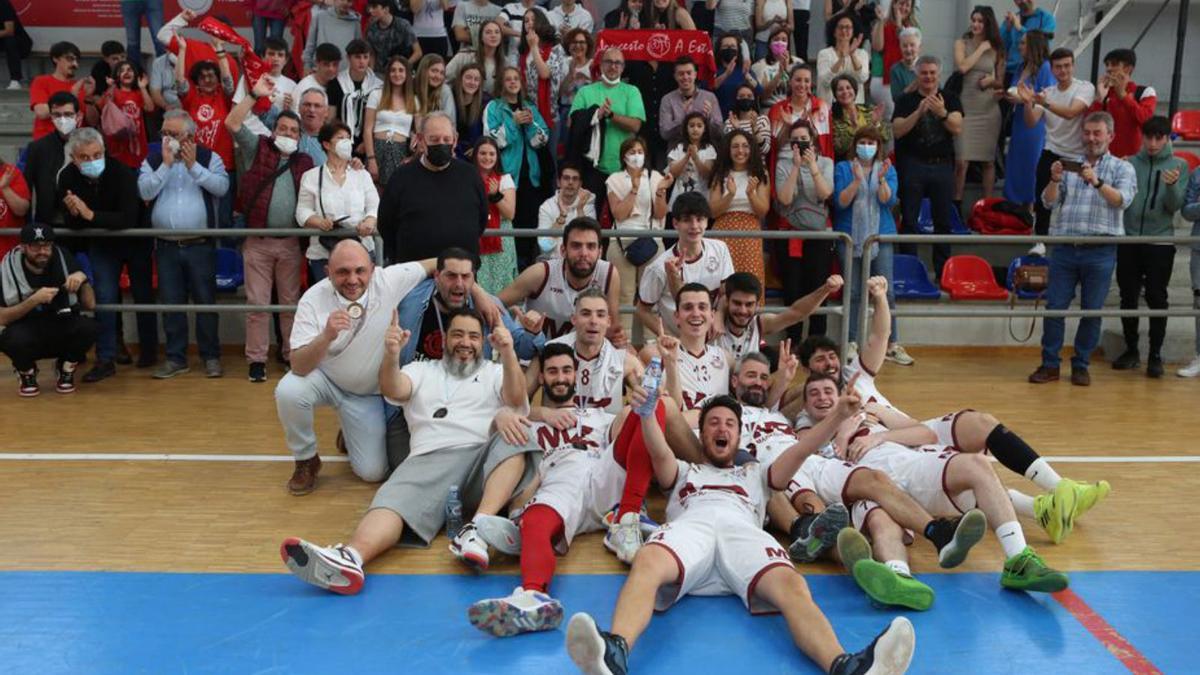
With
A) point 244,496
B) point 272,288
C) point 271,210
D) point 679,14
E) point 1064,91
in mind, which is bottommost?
point 244,496

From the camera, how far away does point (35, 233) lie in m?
7.84

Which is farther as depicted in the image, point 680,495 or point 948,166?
point 948,166

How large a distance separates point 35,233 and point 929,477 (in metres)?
6.44

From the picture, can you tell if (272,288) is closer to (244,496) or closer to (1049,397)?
(244,496)

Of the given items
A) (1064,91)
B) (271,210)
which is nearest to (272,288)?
(271,210)

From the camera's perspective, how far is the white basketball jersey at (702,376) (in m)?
6.09

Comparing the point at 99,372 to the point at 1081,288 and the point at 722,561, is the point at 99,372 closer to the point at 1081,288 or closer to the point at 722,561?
the point at 722,561

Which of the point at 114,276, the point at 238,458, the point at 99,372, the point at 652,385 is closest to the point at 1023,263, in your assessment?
the point at 652,385

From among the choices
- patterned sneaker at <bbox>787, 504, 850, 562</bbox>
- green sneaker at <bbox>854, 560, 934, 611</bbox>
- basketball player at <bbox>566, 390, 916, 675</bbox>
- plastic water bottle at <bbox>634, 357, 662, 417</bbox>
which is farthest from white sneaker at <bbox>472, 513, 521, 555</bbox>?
green sneaker at <bbox>854, 560, 934, 611</bbox>

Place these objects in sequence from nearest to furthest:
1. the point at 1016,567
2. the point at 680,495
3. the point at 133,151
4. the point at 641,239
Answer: the point at 1016,567 < the point at 680,495 < the point at 641,239 < the point at 133,151

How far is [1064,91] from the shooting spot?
9.98 meters

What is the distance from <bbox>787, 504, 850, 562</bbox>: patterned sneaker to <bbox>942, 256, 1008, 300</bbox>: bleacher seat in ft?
17.9

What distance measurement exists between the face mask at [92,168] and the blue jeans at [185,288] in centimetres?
71

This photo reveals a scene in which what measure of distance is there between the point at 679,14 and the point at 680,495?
6439 mm
